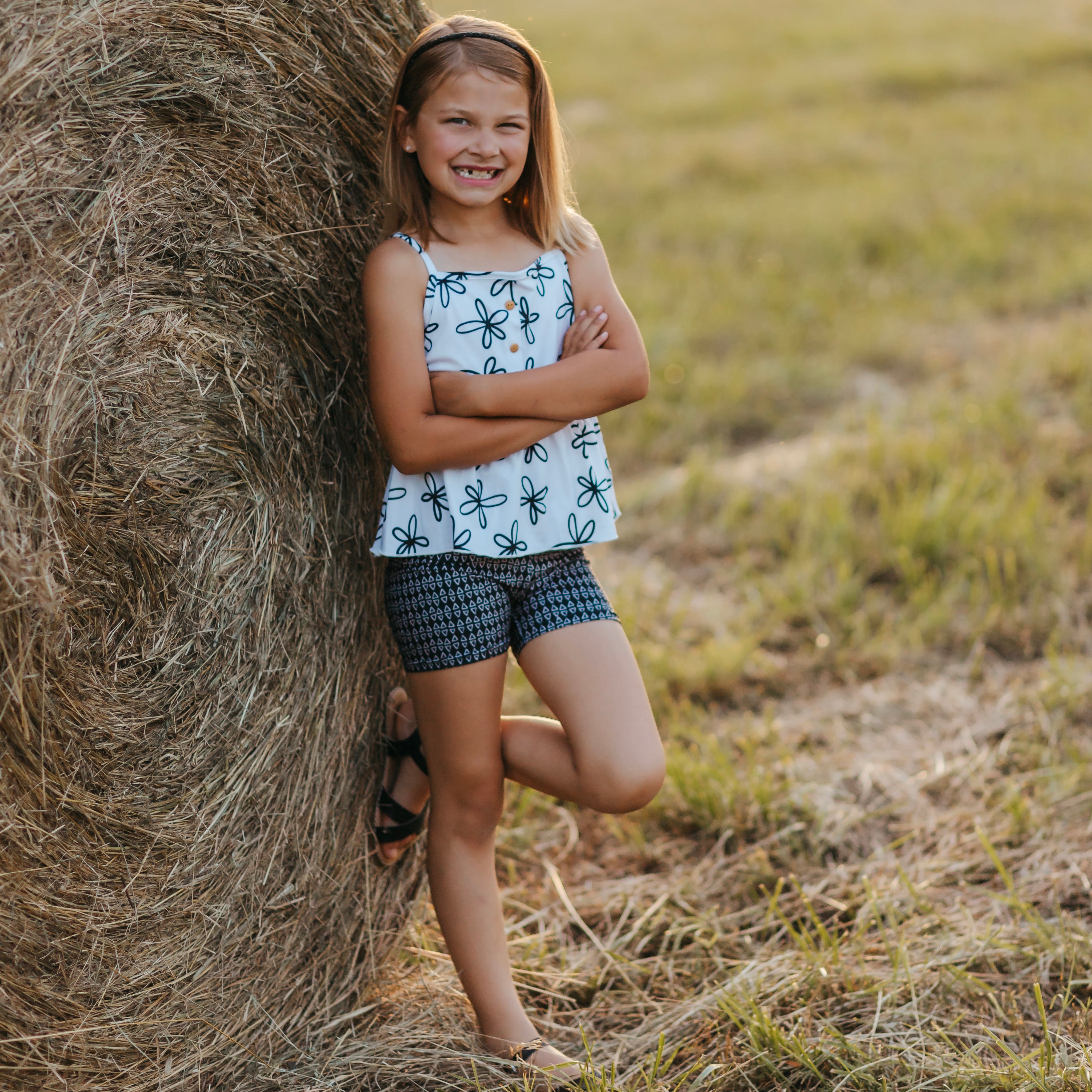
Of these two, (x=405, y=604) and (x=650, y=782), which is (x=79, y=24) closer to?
(x=405, y=604)

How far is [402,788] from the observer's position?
7.73 feet

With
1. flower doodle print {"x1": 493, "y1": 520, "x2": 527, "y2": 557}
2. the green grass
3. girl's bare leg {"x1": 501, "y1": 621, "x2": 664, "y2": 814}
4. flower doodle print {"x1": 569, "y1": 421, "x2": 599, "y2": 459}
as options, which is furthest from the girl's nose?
the green grass

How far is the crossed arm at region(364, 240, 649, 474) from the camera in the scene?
2006 mm

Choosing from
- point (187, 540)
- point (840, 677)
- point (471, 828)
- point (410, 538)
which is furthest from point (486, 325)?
point (840, 677)

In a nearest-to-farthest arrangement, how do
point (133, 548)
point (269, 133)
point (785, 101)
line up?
1. point (133, 548)
2. point (269, 133)
3. point (785, 101)

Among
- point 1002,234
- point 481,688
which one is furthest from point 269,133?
point 1002,234

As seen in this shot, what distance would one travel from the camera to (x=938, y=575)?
3.67 metres

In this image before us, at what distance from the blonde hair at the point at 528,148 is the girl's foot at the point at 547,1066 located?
4.72ft

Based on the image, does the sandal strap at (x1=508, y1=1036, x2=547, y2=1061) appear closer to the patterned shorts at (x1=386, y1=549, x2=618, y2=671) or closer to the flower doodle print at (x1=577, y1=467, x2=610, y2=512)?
the patterned shorts at (x1=386, y1=549, x2=618, y2=671)

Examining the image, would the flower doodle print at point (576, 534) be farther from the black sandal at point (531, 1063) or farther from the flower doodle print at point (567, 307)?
the black sandal at point (531, 1063)

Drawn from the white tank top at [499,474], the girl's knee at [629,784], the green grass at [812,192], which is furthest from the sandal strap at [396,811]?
the green grass at [812,192]

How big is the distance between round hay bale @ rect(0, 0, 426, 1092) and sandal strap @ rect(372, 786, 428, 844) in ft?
0.14

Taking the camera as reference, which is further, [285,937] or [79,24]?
[285,937]

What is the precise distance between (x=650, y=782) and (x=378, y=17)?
4.91 ft
